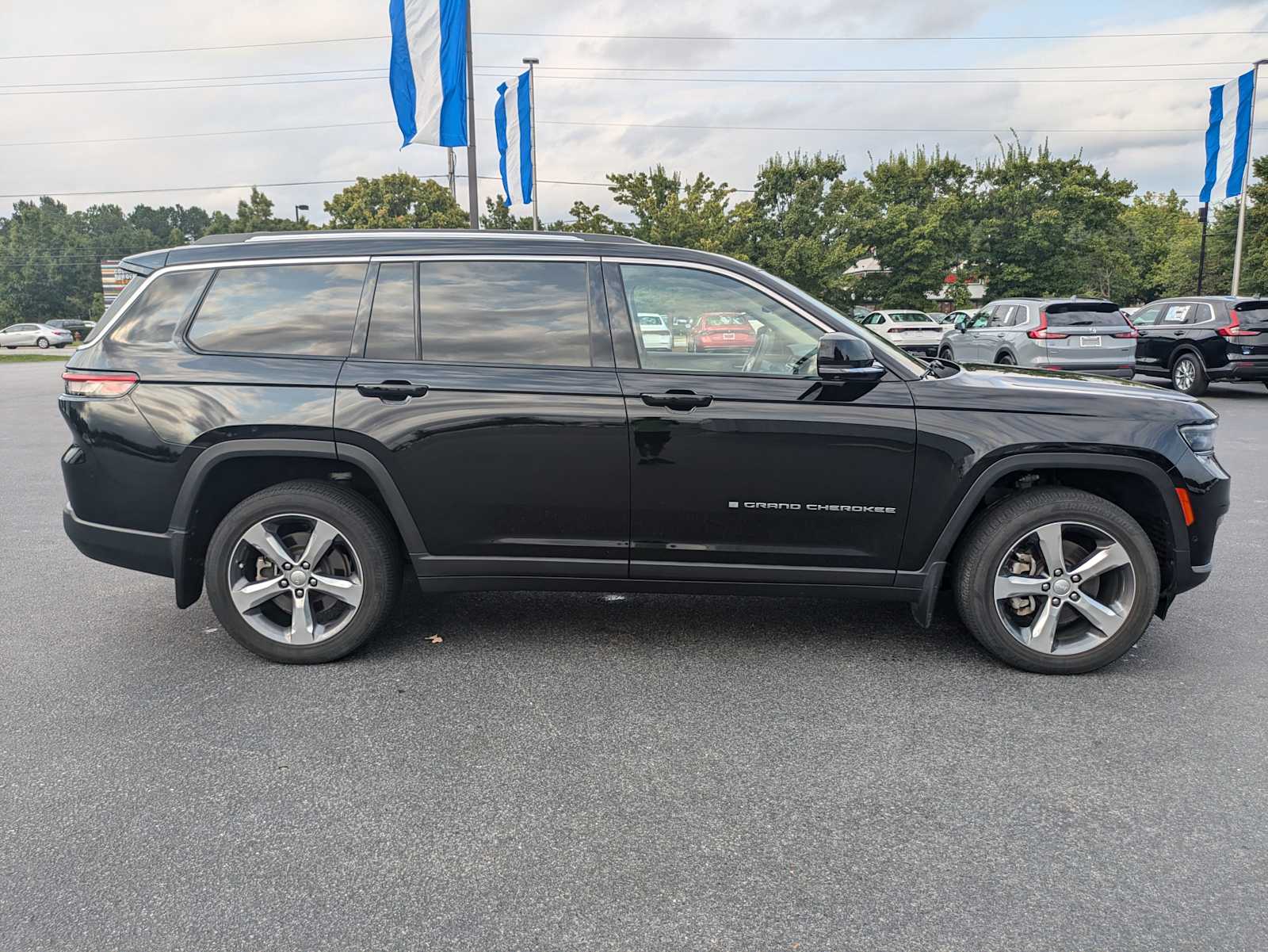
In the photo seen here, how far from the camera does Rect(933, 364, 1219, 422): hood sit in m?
3.93

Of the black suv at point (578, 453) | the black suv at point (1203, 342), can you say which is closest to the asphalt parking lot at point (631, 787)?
the black suv at point (578, 453)

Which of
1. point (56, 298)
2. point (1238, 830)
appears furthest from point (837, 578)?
point (56, 298)

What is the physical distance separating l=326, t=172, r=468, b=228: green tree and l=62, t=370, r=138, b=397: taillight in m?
57.1

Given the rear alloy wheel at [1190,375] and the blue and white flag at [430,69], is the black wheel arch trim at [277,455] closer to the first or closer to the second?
the blue and white flag at [430,69]

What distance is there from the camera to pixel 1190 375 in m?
15.8

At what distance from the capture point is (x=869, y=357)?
3.71m

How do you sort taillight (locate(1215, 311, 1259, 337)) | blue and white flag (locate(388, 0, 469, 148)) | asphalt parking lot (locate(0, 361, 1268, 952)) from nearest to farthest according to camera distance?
1. asphalt parking lot (locate(0, 361, 1268, 952))
2. blue and white flag (locate(388, 0, 469, 148))
3. taillight (locate(1215, 311, 1259, 337))

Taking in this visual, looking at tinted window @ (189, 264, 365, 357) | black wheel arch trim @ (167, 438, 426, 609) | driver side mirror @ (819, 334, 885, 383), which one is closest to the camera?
driver side mirror @ (819, 334, 885, 383)

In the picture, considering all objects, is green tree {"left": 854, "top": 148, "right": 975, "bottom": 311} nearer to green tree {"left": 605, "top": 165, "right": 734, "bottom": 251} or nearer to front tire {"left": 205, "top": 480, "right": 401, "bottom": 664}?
green tree {"left": 605, "top": 165, "right": 734, "bottom": 251}

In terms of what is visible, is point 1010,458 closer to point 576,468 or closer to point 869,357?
point 869,357

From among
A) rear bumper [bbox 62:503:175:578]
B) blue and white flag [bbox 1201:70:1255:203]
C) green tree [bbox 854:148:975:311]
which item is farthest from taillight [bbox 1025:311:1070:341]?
green tree [bbox 854:148:975:311]

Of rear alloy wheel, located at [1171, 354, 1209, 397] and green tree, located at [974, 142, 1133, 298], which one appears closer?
rear alloy wheel, located at [1171, 354, 1209, 397]

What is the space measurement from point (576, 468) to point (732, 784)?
1496 millimetres

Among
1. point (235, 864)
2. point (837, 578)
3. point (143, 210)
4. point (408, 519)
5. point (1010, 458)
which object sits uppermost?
point (143, 210)
